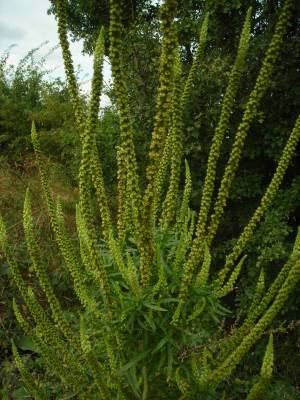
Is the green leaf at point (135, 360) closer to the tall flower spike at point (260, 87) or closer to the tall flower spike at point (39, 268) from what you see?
the tall flower spike at point (39, 268)

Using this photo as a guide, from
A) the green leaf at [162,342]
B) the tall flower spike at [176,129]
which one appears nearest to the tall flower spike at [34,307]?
the green leaf at [162,342]

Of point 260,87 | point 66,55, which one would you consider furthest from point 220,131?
point 66,55

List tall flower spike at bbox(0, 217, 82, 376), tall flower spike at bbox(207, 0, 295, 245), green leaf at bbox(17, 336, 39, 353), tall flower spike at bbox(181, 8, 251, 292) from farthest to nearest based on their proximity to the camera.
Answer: green leaf at bbox(17, 336, 39, 353) → tall flower spike at bbox(0, 217, 82, 376) → tall flower spike at bbox(181, 8, 251, 292) → tall flower spike at bbox(207, 0, 295, 245)

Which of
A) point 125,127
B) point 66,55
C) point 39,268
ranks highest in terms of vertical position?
point 66,55

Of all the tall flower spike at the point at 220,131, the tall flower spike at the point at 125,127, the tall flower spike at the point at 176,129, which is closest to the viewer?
the tall flower spike at the point at 125,127

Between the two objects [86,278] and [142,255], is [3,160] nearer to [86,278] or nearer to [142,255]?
[86,278]

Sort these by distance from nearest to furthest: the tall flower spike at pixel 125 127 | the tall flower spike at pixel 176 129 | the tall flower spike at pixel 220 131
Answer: the tall flower spike at pixel 125 127 → the tall flower spike at pixel 220 131 → the tall flower spike at pixel 176 129

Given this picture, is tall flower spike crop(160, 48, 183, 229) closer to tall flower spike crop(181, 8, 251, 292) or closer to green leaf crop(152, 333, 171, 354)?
tall flower spike crop(181, 8, 251, 292)

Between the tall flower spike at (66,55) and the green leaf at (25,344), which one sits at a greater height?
the tall flower spike at (66,55)

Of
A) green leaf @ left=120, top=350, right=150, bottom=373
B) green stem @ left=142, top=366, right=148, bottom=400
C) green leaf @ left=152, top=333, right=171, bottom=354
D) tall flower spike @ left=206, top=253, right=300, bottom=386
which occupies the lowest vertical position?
green stem @ left=142, top=366, right=148, bottom=400

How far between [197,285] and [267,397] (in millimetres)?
3575

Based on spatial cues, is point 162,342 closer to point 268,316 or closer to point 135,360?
point 135,360

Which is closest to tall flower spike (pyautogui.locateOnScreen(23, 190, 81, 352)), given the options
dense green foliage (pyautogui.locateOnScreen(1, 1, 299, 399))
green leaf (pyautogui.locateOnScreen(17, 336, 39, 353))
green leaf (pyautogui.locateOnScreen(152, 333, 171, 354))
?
dense green foliage (pyautogui.locateOnScreen(1, 1, 299, 399))

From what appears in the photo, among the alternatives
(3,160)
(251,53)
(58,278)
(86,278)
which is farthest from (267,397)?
(3,160)
